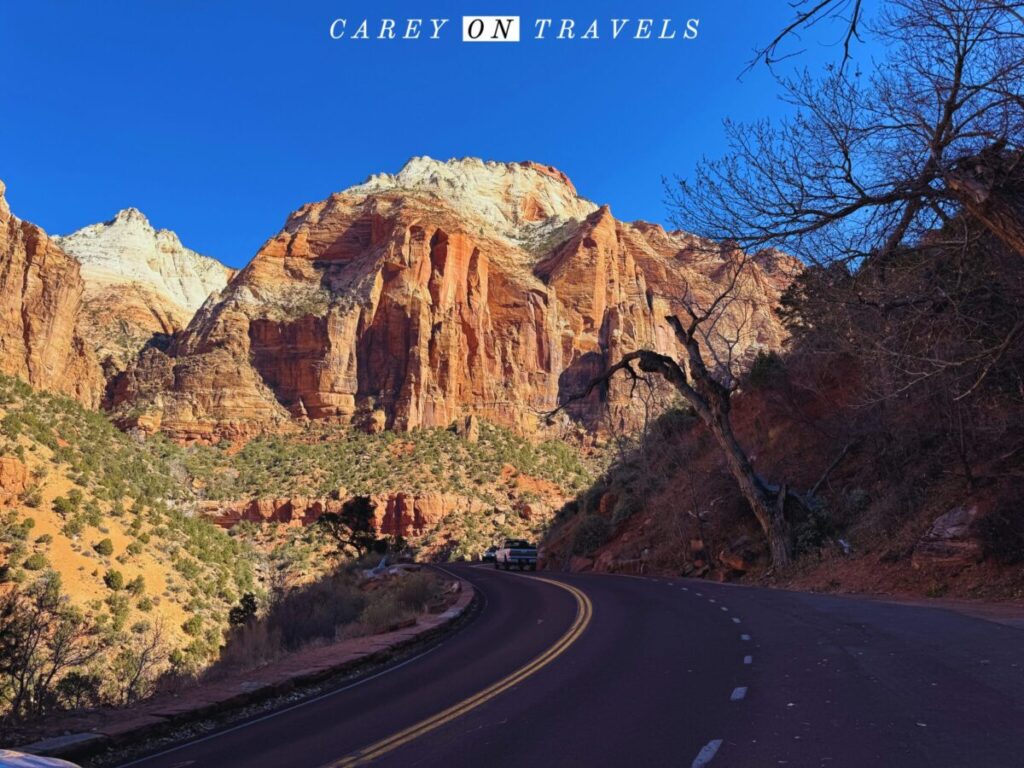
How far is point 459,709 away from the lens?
24.1ft

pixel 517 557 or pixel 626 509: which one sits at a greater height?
pixel 626 509

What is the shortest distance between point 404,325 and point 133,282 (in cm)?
7379

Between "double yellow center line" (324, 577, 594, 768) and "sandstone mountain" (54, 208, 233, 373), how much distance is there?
3653 inches

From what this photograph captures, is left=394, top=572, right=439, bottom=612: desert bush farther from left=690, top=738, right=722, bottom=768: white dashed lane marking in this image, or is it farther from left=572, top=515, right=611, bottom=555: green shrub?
left=572, top=515, right=611, bottom=555: green shrub

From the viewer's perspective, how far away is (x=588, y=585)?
23.0 m

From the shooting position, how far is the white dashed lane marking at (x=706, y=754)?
496 centimetres

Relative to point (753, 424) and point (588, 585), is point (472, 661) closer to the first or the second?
point (588, 585)

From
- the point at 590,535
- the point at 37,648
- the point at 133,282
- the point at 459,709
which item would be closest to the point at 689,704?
the point at 459,709

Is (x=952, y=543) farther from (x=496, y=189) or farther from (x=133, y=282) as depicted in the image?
(x=496, y=189)

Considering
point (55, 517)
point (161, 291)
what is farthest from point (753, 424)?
point (161, 291)

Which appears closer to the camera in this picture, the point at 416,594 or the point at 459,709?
the point at 459,709

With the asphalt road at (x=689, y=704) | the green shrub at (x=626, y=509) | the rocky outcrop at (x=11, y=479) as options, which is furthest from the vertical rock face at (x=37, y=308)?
the asphalt road at (x=689, y=704)

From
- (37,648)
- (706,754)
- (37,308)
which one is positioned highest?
(37,308)

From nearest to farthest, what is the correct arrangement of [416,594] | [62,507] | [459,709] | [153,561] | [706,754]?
1. [706,754]
2. [459,709]
3. [416,594]
4. [62,507]
5. [153,561]
